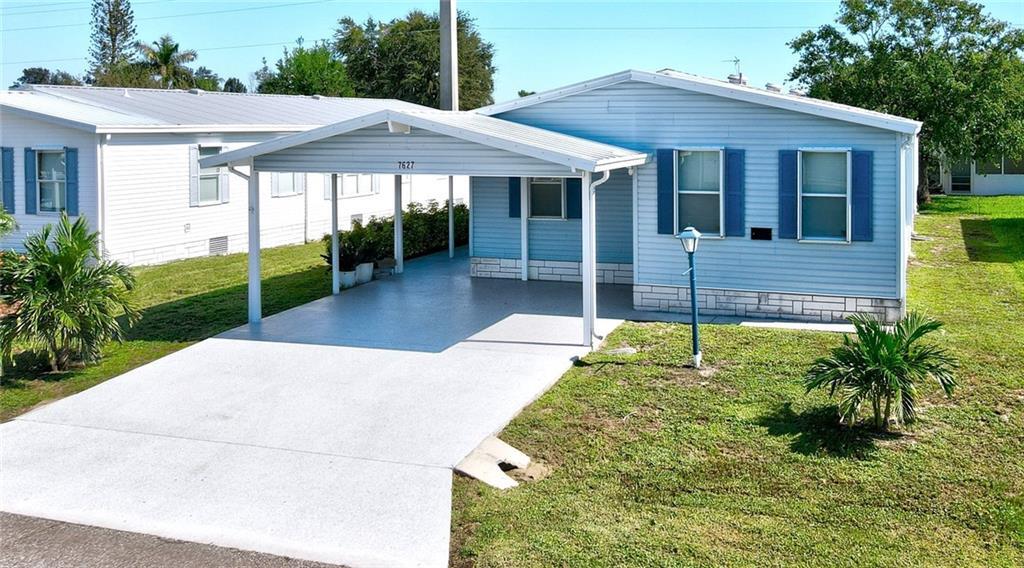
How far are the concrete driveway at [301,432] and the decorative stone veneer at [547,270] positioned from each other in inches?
81.7

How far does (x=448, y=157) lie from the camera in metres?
12.1

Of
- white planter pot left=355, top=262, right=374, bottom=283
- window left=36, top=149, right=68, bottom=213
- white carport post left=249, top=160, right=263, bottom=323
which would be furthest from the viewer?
window left=36, top=149, right=68, bottom=213

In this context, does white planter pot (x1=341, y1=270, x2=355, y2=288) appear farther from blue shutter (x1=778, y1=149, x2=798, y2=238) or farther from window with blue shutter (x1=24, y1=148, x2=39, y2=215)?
window with blue shutter (x1=24, y1=148, x2=39, y2=215)

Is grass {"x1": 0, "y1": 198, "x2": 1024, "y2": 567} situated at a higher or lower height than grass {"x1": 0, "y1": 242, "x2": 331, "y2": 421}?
lower

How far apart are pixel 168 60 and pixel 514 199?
3973 centimetres

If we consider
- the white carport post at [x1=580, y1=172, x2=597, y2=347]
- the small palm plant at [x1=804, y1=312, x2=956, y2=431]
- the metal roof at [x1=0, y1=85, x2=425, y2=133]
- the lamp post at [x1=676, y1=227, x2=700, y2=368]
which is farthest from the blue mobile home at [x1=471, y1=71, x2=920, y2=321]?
→ the metal roof at [x1=0, y1=85, x2=425, y2=133]

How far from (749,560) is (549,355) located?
519 centimetres

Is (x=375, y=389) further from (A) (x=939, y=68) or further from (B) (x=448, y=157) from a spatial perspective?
(A) (x=939, y=68)

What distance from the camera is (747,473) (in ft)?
25.4

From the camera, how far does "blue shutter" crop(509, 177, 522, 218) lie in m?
16.1

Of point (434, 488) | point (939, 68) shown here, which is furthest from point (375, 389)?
point (939, 68)

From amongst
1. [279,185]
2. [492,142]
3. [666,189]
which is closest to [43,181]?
[279,185]

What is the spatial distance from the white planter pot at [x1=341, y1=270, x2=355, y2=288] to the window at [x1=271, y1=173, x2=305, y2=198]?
7.52 m

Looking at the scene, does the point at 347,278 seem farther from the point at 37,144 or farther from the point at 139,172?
the point at 37,144
